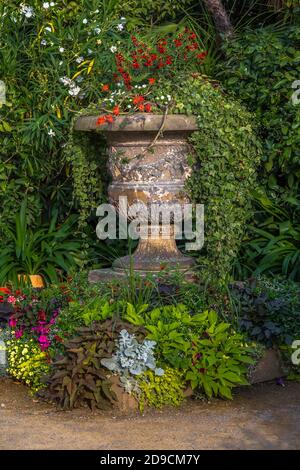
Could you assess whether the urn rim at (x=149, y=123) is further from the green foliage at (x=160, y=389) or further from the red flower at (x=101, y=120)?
the green foliage at (x=160, y=389)

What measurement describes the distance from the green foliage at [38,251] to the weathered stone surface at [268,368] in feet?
7.72

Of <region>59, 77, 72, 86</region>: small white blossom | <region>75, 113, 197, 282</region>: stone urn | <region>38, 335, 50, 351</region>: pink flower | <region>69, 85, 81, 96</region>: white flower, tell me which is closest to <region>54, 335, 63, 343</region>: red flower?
<region>38, 335, 50, 351</region>: pink flower

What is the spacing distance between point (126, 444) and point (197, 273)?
1.93 meters

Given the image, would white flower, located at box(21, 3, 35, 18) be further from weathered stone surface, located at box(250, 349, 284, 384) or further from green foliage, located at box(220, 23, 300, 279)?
weathered stone surface, located at box(250, 349, 284, 384)

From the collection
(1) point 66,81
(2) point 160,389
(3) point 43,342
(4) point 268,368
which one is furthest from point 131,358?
(1) point 66,81

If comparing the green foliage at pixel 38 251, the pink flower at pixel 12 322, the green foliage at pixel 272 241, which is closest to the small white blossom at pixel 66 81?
the green foliage at pixel 38 251

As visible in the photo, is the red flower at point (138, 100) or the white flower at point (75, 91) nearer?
the red flower at point (138, 100)

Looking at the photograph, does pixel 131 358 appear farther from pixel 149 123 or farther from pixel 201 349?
pixel 149 123

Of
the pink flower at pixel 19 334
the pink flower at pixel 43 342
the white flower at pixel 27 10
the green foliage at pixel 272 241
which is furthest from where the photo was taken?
the white flower at pixel 27 10

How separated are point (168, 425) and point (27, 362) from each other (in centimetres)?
113

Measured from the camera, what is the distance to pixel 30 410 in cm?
509

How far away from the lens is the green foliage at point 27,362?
5402mm

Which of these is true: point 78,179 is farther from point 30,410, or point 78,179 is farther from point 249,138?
point 30,410

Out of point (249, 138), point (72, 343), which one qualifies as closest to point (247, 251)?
point (249, 138)
